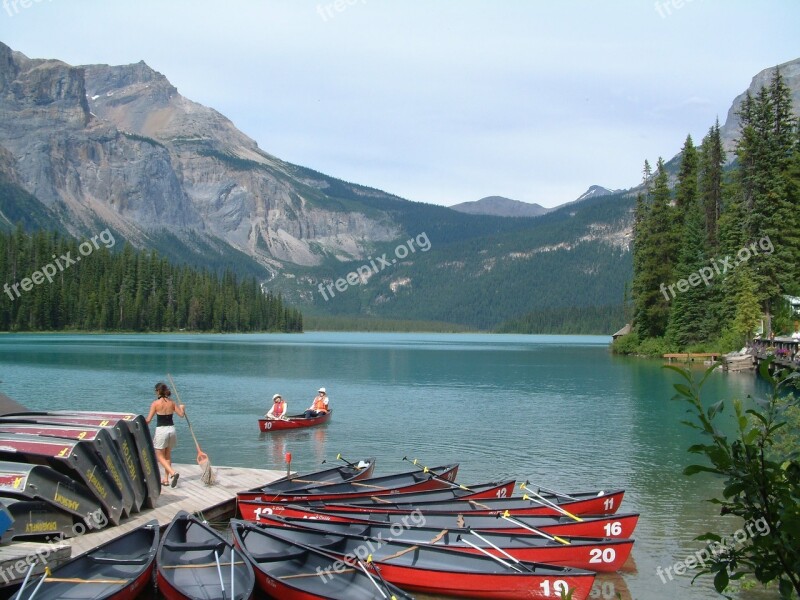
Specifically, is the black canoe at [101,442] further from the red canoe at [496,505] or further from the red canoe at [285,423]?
the red canoe at [285,423]

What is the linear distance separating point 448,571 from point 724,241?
6712 centimetres

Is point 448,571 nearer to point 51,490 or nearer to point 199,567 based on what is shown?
point 199,567

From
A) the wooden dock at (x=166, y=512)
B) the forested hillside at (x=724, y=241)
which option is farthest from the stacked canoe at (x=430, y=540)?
the forested hillside at (x=724, y=241)

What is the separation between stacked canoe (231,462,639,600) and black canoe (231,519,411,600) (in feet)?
0.07

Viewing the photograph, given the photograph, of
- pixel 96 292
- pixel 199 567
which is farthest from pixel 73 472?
pixel 96 292

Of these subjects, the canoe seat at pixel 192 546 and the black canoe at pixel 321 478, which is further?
the black canoe at pixel 321 478

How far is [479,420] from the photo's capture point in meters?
39.1

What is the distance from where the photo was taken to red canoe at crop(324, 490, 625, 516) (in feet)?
53.1

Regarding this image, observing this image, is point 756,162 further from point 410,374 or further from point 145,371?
point 145,371

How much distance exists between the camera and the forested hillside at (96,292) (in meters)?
146

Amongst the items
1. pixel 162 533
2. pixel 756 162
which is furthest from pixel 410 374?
pixel 162 533

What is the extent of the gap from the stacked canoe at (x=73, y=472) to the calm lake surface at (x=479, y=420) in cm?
950

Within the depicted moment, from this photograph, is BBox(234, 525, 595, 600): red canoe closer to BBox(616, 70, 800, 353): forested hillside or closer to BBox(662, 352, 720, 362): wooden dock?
BBox(616, 70, 800, 353): forested hillside

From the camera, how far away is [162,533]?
1416 centimetres
